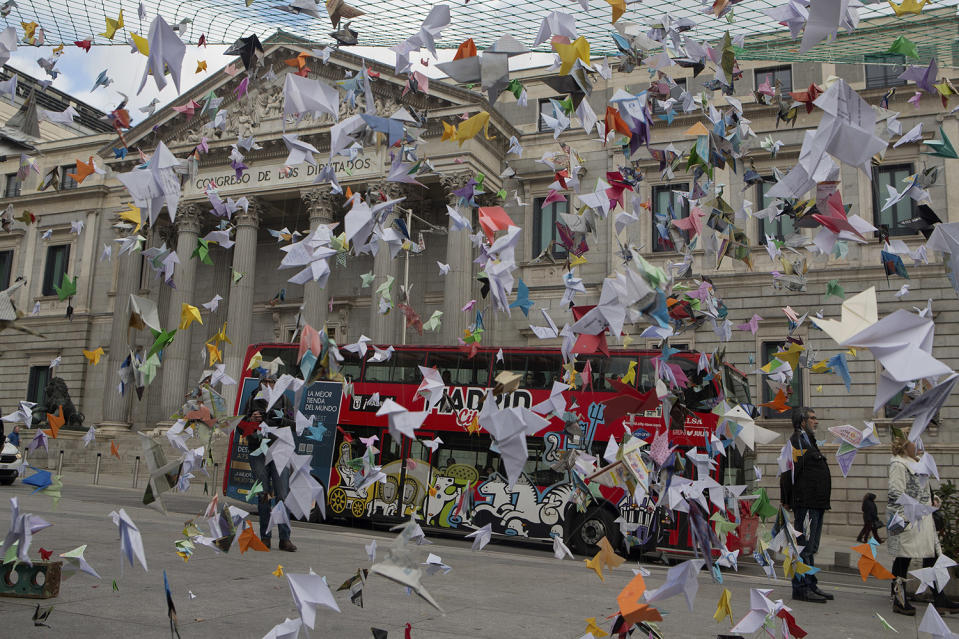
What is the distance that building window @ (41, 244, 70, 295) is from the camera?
35.3 meters

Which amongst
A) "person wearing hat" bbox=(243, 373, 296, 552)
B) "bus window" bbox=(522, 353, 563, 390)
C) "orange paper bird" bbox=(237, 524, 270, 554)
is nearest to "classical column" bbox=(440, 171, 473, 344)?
"bus window" bbox=(522, 353, 563, 390)

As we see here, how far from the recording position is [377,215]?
5285mm

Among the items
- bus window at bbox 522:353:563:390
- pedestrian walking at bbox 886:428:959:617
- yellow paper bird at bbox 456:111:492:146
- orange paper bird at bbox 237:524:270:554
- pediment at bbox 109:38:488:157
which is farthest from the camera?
pediment at bbox 109:38:488:157

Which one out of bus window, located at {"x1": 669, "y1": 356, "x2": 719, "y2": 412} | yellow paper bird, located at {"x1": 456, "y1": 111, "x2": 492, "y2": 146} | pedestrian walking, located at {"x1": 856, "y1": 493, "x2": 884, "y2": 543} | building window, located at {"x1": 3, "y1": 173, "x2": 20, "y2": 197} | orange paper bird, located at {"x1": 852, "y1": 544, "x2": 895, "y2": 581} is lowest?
pedestrian walking, located at {"x1": 856, "y1": 493, "x2": 884, "y2": 543}

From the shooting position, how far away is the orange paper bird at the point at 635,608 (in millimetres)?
3793

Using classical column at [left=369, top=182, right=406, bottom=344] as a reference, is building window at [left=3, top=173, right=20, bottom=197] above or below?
above

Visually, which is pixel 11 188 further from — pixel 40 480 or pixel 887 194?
pixel 40 480

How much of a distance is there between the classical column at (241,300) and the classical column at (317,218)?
2154mm

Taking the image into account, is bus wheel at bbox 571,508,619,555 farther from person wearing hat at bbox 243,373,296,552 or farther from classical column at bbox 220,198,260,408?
classical column at bbox 220,198,260,408

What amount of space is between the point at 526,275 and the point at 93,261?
Result: 65.8 ft

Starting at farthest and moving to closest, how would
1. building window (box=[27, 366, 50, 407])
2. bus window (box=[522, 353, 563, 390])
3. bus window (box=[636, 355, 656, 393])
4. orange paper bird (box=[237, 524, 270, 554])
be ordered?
building window (box=[27, 366, 50, 407])
bus window (box=[522, 353, 563, 390])
bus window (box=[636, 355, 656, 393])
orange paper bird (box=[237, 524, 270, 554])

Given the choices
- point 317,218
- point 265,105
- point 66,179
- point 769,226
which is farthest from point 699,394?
point 66,179

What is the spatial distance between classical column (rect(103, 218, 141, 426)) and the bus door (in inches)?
703

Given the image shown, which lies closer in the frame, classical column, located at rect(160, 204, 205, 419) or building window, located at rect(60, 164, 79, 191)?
classical column, located at rect(160, 204, 205, 419)
